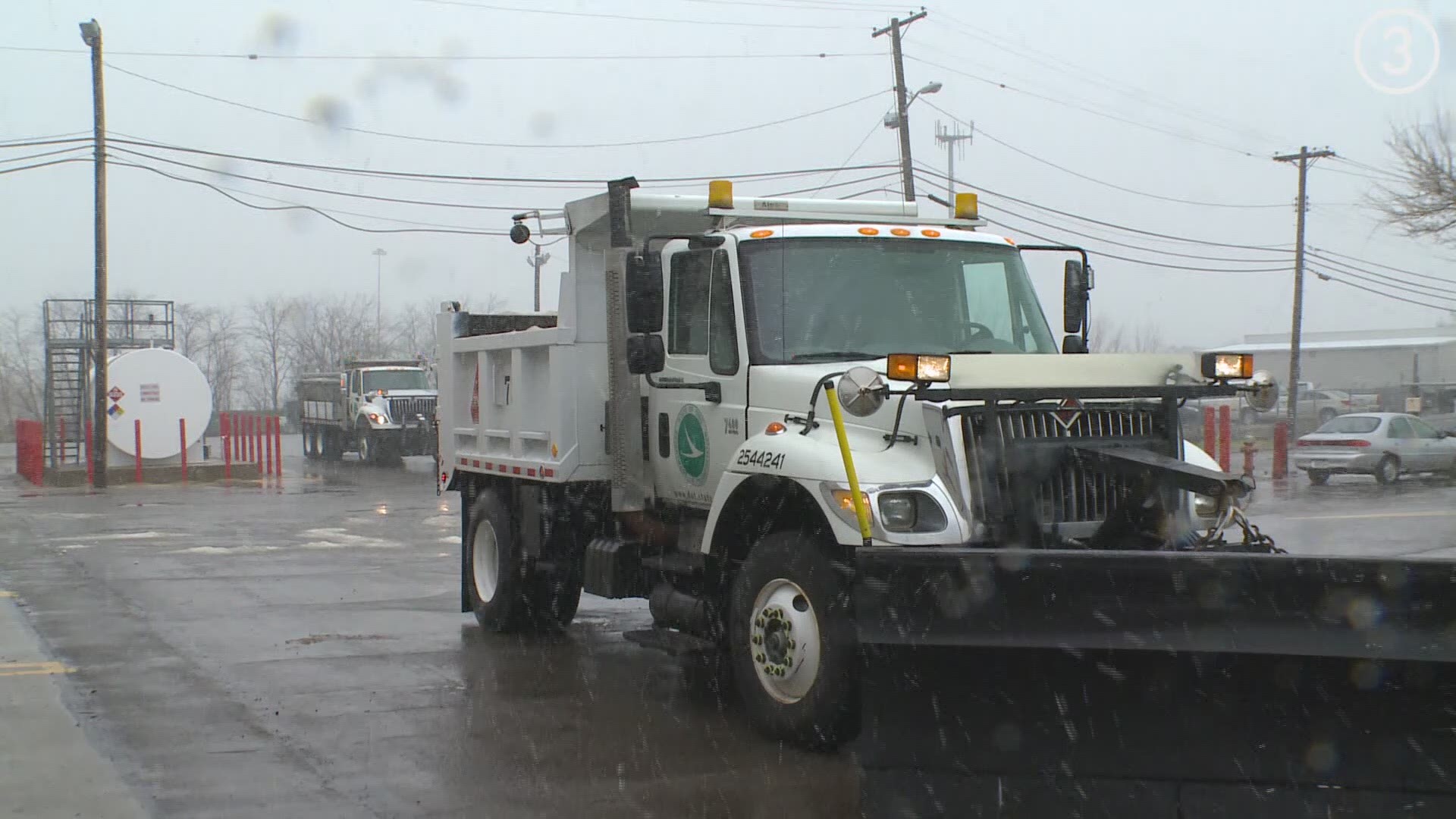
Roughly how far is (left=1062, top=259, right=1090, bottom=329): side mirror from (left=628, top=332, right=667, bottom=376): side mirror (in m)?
2.50

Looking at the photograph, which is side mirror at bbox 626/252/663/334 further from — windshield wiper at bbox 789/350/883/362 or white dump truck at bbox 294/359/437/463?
white dump truck at bbox 294/359/437/463

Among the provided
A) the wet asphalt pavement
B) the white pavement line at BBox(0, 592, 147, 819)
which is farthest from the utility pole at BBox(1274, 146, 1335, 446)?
the white pavement line at BBox(0, 592, 147, 819)

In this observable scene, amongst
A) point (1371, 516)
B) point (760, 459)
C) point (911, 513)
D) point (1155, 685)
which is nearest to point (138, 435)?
point (1371, 516)

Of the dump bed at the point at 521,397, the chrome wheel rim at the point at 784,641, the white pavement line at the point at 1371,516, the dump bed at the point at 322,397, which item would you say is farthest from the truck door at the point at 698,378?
the dump bed at the point at 322,397

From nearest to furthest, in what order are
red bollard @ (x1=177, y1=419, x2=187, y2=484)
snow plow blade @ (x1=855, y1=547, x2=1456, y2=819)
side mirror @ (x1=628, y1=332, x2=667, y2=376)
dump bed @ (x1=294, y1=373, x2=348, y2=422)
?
snow plow blade @ (x1=855, y1=547, x2=1456, y2=819), side mirror @ (x1=628, y1=332, x2=667, y2=376), red bollard @ (x1=177, y1=419, x2=187, y2=484), dump bed @ (x1=294, y1=373, x2=348, y2=422)

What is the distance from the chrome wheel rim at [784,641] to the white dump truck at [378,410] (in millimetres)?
29298

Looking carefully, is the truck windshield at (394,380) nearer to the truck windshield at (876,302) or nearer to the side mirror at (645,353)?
the side mirror at (645,353)

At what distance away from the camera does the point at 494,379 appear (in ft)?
33.9

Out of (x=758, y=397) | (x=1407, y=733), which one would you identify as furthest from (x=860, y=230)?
(x=1407, y=733)

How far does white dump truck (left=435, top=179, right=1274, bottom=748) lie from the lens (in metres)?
6.19

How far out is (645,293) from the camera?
7.43 metres

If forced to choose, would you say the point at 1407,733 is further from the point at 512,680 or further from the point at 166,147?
the point at 166,147

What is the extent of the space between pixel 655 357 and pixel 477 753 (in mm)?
2350

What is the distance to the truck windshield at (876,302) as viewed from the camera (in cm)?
739
